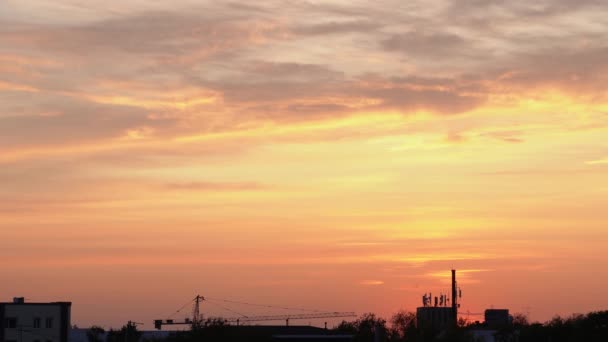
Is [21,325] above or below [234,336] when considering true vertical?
above

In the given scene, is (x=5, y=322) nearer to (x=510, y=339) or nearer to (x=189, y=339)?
→ (x=189, y=339)

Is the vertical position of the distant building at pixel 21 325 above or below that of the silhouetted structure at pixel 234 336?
A: above

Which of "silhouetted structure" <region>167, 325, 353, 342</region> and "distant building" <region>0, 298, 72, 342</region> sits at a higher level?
"distant building" <region>0, 298, 72, 342</region>

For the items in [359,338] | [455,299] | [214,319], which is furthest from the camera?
[359,338]

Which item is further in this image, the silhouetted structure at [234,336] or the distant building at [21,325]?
the distant building at [21,325]

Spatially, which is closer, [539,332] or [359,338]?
[539,332]

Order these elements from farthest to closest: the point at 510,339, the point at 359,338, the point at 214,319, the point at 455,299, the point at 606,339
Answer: the point at 359,338
the point at 455,299
the point at 510,339
the point at 214,319
the point at 606,339

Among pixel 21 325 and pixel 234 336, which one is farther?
pixel 21 325

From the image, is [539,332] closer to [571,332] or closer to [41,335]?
[571,332]

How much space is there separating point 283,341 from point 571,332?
38251mm

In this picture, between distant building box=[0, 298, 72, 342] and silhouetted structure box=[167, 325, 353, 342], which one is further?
distant building box=[0, 298, 72, 342]

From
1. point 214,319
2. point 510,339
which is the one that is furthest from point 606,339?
point 214,319

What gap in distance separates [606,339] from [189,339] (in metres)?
52.9

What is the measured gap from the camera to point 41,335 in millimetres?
199375
